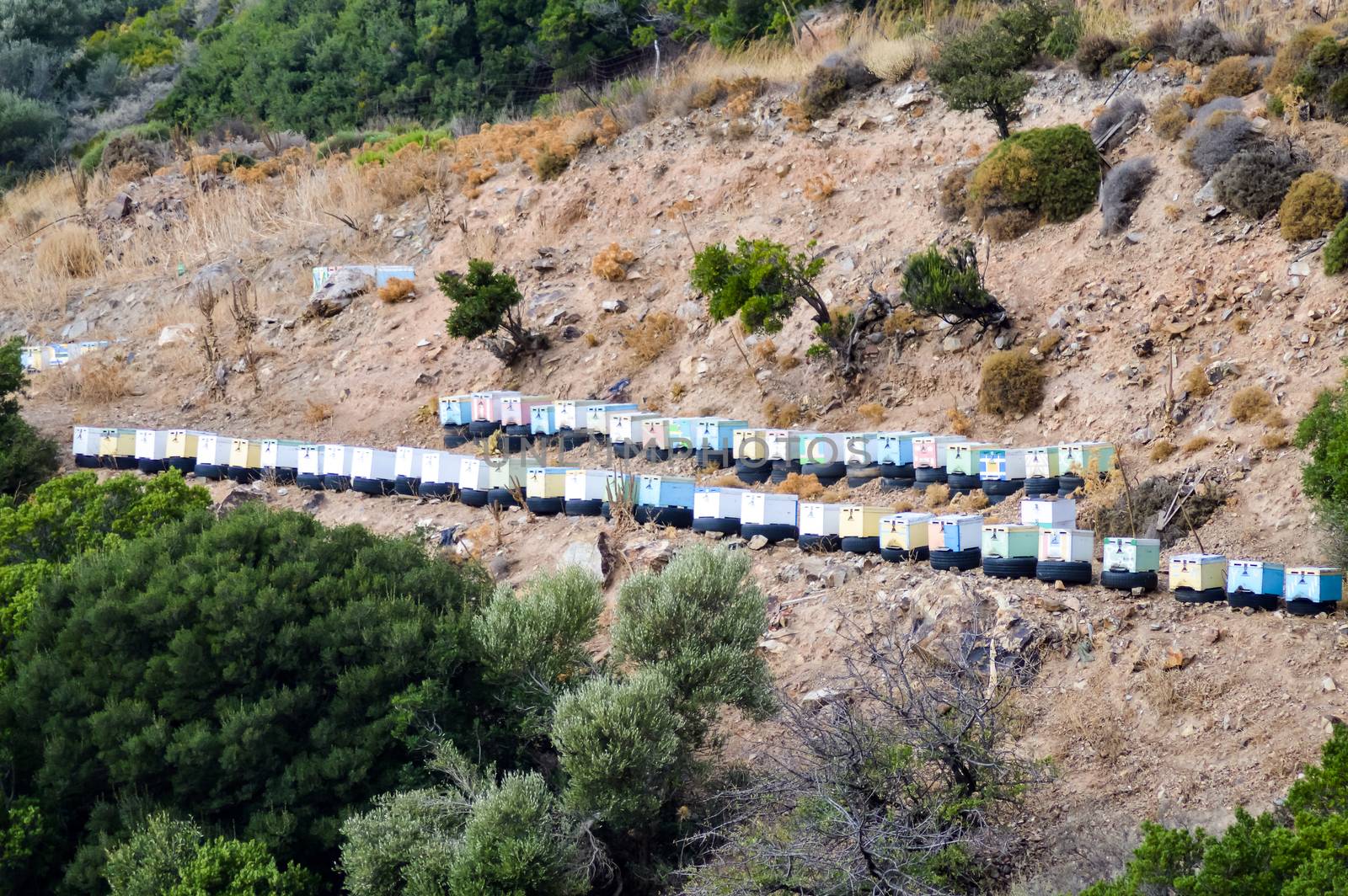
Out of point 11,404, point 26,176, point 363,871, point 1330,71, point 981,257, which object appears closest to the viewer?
point 363,871

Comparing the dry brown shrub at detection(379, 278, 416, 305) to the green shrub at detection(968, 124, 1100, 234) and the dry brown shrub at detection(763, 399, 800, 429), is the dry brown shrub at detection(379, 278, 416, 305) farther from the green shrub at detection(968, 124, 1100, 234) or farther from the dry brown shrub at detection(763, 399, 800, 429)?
the green shrub at detection(968, 124, 1100, 234)

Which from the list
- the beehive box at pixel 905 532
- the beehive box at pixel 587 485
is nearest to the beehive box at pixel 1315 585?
the beehive box at pixel 905 532

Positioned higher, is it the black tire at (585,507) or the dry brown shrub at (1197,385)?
the dry brown shrub at (1197,385)

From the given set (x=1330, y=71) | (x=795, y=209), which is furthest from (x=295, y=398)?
(x=1330, y=71)

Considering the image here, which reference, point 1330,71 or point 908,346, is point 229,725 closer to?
point 908,346

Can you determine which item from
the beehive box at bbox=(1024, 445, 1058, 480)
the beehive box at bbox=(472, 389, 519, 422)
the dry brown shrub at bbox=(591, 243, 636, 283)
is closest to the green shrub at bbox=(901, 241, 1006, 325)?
the beehive box at bbox=(1024, 445, 1058, 480)

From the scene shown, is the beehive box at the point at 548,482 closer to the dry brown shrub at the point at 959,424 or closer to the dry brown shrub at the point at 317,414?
the dry brown shrub at the point at 959,424

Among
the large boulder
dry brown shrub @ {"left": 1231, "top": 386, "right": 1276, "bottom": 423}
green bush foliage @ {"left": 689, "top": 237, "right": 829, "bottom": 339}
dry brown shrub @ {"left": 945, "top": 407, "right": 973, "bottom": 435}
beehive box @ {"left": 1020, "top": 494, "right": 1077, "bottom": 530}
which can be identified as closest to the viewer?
beehive box @ {"left": 1020, "top": 494, "right": 1077, "bottom": 530}
